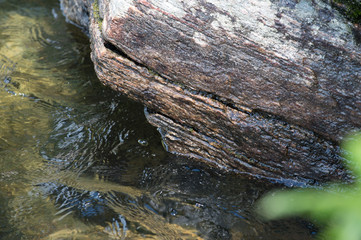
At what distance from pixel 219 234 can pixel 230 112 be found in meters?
1.17

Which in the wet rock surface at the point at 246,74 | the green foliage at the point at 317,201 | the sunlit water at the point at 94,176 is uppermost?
the wet rock surface at the point at 246,74

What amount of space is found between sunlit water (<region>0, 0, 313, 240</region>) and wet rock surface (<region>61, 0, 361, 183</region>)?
490 millimetres

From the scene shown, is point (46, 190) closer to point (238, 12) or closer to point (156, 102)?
point (156, 102)

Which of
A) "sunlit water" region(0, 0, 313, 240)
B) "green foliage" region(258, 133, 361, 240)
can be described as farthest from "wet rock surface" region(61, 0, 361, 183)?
"sunlit water" region(0, 0, 313, 240)

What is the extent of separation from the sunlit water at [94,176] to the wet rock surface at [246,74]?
490 mm

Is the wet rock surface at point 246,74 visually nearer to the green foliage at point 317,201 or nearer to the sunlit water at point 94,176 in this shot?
the green foliage at point 317,201

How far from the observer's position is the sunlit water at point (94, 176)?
326cm

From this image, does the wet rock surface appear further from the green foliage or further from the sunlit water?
the sunlit water

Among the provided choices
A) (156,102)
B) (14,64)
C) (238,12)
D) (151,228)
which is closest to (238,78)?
(238,12)

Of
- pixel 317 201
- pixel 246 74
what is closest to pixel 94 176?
pixel 246 74

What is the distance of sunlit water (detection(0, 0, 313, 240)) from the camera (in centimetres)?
326

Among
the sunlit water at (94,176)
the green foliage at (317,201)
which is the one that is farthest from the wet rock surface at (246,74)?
the sunlit water at (94,176)

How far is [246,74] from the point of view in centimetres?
329

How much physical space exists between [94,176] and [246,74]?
192cm
